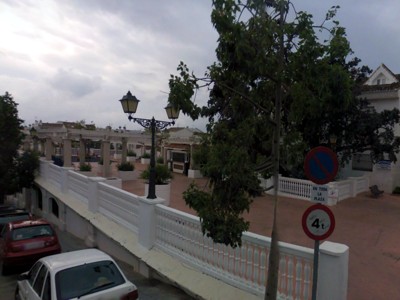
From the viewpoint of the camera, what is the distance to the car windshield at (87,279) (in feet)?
15.7

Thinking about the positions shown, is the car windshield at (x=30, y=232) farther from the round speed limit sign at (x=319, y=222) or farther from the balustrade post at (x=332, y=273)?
the round speed limit sign at (x=319, y=222)

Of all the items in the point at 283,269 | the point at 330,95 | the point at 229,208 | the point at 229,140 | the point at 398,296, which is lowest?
the point at 398,296

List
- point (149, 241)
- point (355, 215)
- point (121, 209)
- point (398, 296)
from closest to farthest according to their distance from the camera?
1. point (398, 296)
2. point (149, 241)
3. point (121, 209)
4. point (355, 215)

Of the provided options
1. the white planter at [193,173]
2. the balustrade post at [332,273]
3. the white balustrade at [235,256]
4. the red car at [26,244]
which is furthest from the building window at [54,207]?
the balustrade post at [332,273]

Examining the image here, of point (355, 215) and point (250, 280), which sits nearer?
point (250, 280)

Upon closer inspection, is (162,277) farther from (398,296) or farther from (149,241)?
(398,296)

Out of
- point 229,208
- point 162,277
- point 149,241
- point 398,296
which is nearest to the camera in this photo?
point 229,208

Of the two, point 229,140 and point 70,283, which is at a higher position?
point 229,140

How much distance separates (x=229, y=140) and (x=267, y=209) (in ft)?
29.8

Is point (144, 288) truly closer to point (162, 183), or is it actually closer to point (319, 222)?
point (319, 222)

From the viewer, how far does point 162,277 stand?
6.84 m

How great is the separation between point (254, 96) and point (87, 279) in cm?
393

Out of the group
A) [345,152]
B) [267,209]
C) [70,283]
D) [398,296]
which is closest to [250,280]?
[398,296]

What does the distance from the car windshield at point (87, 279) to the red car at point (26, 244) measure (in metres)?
5.31
